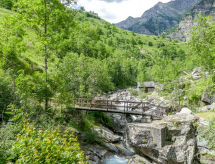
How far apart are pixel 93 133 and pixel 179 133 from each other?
1058cm

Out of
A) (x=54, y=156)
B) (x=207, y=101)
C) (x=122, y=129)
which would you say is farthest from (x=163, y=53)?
(x=54, y=156)

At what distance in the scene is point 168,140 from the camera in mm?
13453

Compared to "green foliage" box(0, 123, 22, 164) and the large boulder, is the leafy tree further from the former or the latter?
the large boulder

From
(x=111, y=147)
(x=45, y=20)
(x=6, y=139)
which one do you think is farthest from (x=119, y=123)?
(x=6, y=139)

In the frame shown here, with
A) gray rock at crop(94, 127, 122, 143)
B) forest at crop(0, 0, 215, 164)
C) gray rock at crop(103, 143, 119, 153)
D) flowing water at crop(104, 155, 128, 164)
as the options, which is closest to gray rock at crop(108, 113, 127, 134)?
gray rock at crop(94, 127, 122, 143)

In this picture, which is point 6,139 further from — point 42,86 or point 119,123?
point 119,123

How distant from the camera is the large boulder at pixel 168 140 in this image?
1263cm

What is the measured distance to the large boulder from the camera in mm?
12633

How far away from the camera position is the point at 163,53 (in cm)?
13550

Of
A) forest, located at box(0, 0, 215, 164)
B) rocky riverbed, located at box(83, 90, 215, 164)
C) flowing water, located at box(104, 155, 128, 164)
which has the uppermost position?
forest, located at box(0, 0, 215, 164)

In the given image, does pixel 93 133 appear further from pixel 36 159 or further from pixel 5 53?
pixel 36 159

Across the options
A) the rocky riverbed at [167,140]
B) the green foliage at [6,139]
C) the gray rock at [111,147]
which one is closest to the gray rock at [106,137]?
the gray rock at [111,147]

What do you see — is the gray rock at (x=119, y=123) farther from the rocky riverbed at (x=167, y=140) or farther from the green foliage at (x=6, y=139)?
the green foliage at (x=6, y=139)

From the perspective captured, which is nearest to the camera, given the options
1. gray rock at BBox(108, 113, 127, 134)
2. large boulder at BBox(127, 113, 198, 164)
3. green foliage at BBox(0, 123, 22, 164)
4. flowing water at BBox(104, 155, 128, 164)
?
green foliage at BBox(0, 123, 22, 164)
